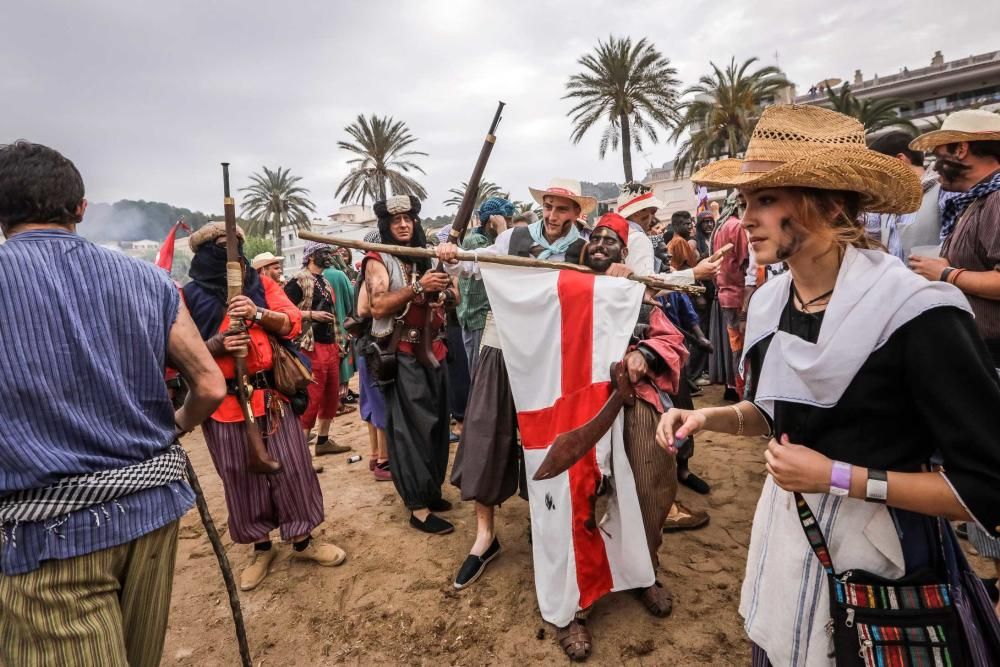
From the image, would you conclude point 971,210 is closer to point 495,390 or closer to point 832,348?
point 832,348

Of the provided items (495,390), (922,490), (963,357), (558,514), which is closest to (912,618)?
(922,490)

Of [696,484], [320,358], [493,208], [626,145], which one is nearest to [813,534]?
[696,484]

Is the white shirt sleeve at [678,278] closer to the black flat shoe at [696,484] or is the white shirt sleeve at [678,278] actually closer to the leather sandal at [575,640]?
the leather sandal at [575,640]

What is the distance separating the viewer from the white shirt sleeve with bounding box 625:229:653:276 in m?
2.97

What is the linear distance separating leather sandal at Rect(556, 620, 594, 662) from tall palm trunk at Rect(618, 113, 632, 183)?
22.9m

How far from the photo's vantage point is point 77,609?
4.89 feet

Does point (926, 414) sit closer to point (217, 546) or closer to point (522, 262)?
point (522, 262)

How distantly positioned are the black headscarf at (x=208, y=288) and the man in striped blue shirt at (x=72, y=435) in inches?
53.1

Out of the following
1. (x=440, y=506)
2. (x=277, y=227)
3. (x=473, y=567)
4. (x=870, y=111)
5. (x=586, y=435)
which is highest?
(x=870, y=111)

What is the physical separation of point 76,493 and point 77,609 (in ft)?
1.14

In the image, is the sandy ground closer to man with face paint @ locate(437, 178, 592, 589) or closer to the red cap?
man with face paint @ locate(437, 178, 592, 589)

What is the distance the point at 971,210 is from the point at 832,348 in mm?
2119

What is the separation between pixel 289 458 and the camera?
3.13 metres

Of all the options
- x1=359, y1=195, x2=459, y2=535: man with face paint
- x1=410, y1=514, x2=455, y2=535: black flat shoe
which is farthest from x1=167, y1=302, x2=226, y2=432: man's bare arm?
x1=410, y1=514, x2=455, y2=535: black flat shoe
